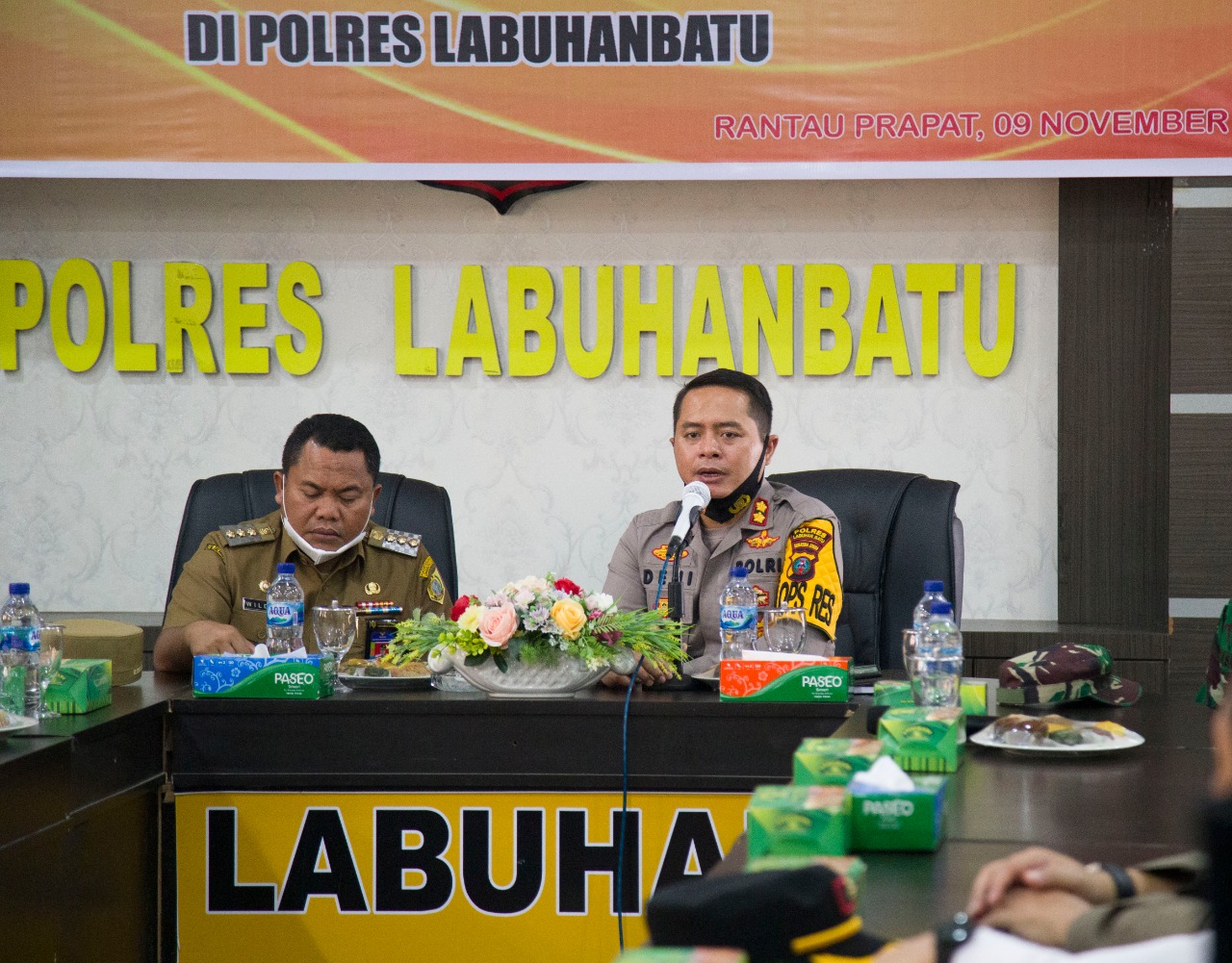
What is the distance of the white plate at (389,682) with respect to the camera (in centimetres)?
251

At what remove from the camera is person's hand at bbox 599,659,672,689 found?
2.48 metres

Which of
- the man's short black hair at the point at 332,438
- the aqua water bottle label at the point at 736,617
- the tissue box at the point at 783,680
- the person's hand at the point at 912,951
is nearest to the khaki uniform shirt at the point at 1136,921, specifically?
the person's hand at the point at 912,951

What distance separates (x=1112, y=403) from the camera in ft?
12.5

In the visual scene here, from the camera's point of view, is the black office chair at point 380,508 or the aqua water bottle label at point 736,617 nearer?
the aqua water bottle label at point 736,617

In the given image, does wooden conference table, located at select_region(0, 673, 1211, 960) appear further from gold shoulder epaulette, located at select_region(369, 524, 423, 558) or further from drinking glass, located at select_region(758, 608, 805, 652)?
gold shoulder epaulette, located at select_region(369, 524, 423, 558)

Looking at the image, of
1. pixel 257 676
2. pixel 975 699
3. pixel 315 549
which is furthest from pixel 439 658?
pixel 975 699

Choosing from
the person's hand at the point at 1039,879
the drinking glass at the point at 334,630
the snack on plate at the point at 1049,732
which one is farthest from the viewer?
the drinking glass at the point at 334,630

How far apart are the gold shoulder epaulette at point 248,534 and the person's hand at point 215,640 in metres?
0.33

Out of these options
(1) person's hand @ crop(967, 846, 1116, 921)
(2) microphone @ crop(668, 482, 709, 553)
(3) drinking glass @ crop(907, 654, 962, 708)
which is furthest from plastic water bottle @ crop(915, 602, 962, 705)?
(1) person's hand @ crop(967, 846, 1116, 921)

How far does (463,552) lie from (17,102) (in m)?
1.67

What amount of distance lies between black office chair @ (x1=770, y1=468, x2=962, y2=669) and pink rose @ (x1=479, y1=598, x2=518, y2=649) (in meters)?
0.95

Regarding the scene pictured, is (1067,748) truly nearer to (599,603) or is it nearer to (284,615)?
(599,603)

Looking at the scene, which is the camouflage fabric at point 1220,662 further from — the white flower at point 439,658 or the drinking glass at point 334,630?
the drinking glass at point 334,630

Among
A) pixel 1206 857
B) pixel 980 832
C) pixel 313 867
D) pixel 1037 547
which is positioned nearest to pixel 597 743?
pixel 313 867
